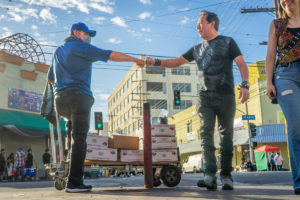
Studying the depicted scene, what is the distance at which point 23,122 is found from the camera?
19203 millimetres

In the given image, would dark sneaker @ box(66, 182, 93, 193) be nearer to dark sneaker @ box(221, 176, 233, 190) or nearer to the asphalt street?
the asphalt street

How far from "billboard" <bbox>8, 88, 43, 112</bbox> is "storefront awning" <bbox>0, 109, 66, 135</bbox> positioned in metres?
0.58

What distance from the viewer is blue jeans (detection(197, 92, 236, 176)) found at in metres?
4.12

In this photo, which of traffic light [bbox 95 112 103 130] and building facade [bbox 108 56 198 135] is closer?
traffic light [bbox 95 112 103 130]

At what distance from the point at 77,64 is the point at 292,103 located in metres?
2.42

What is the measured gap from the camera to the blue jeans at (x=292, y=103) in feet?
9.80

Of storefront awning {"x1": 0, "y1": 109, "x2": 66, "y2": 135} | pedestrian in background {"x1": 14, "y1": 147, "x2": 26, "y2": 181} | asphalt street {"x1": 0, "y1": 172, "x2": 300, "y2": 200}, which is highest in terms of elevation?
storefront awning {"x1": 0, "y1": 109, "x2": 66, "y2": 135}

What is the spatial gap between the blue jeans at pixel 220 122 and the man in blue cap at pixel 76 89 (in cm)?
109

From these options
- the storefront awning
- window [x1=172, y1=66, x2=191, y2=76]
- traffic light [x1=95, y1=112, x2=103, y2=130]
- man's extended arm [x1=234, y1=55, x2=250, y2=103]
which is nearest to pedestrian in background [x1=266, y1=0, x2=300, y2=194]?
man's extended arm [x1=234, y1=55, x2=250, y2=103]

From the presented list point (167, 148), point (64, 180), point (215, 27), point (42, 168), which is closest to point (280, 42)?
point (215, 27)

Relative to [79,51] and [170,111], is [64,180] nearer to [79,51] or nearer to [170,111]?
[79,51]

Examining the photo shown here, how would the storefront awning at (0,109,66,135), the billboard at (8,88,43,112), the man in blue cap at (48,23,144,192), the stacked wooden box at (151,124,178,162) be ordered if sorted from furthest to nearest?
the billboard at (8,88,43,112) < the storefront awning at (0,109,66,135) < the stacked wooden box at (151,124,178,162) < the man in blue cap at (48,23,144,192)

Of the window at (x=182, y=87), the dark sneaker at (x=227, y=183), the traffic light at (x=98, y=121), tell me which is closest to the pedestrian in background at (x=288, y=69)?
the dark sneaker at (x=227, y=183)

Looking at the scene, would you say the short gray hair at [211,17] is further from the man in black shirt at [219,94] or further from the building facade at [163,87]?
the building facade at [163,87]
